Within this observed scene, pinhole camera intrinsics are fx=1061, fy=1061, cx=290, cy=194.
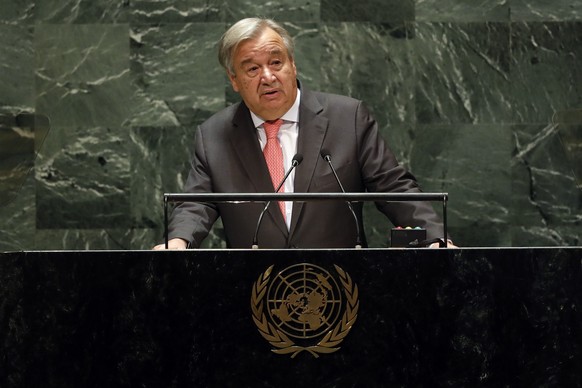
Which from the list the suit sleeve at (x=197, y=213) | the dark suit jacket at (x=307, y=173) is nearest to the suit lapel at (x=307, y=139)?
the dark suit jacket at (x=307, y=173)

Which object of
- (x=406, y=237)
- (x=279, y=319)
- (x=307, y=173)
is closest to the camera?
(x=279, y=319)

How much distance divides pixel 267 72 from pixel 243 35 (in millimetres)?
186

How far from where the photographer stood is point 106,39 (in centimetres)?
568

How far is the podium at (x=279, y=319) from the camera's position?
2.84 meters

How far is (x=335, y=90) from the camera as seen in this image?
5648 millimetres

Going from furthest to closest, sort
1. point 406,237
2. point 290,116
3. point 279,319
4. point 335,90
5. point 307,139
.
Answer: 1. point 335,90
2. point 290,116
3. point 307,139
4. point 406,237
5. point 279,319

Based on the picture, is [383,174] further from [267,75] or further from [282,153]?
[267,75]

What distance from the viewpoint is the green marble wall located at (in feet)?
18.6

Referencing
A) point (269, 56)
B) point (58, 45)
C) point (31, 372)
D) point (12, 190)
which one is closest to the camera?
point (31, 372)

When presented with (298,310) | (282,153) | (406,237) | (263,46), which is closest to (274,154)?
(282,153)

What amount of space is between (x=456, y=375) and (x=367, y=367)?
239mm

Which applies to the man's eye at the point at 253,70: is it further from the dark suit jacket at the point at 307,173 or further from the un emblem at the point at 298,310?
the un emblem at the point at 298,310

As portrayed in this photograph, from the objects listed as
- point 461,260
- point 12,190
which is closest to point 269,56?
point 12,190

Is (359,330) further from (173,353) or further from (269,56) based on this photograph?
(269,56)
